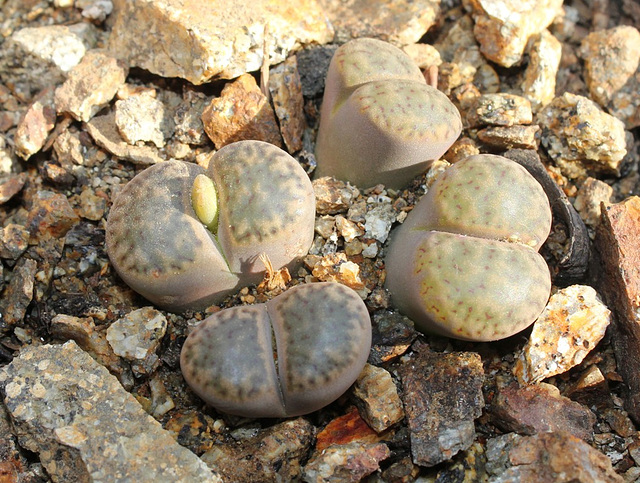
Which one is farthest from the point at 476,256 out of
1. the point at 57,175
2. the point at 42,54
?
the point at 42,54

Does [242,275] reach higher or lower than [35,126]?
lower

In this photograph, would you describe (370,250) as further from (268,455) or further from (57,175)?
(57,175)

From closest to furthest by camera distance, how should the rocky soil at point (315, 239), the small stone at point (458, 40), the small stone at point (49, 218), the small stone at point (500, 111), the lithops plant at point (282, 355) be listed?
the lithops plant at point (282, 355) < the rocky soil at point (315, 239) < the small stone at point (49, 218) < the small stone at point (500, 111) < the small stone at point (458, 40)

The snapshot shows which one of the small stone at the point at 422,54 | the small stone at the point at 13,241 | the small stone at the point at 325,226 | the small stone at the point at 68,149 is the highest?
the small stone at the point at 422,54

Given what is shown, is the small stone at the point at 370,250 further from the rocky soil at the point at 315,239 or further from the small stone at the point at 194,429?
the small stone at the point at 194,429

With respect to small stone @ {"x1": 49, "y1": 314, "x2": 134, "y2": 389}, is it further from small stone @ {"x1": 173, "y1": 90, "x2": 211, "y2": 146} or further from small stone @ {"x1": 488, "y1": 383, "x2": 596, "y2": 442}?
small stone @ {"x1": 488, "y1": 383, "x2": 596, "y2": 442}

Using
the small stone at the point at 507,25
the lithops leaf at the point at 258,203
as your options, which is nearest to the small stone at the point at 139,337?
the lithops leaf at the point at 258,203
